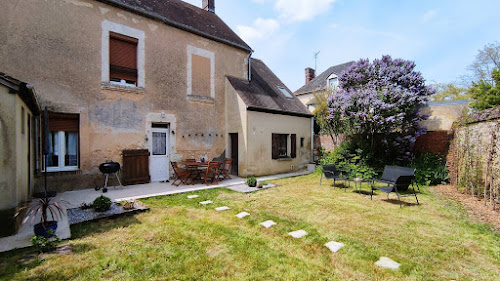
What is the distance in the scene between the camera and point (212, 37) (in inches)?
397

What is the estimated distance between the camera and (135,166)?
805cm

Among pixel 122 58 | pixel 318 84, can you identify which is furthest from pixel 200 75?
pixel 318 84

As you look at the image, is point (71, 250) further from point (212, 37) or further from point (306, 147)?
point (306, 147)

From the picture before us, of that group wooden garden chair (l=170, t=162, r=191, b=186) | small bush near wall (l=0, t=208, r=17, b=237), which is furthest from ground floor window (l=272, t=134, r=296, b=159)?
small bush near wall (l=0, t=208, r=17, b=237)

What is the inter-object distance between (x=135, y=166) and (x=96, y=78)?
10.7ft

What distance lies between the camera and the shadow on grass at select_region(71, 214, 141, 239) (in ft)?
12.9

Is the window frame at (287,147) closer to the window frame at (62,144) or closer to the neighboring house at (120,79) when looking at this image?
the neighboring house at (120,79)

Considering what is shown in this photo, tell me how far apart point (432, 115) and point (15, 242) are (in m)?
14.5

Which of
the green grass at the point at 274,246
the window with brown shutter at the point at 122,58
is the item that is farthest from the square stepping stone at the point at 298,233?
the window with brown shutter at the point at 122,58

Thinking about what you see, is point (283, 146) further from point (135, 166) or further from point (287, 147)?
point (135, 166)

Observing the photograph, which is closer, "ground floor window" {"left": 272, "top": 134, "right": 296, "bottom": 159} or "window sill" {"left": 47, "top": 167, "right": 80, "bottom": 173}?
"window sill" {"left": 47, "top": 167, "right": 80, "bottom": 173}

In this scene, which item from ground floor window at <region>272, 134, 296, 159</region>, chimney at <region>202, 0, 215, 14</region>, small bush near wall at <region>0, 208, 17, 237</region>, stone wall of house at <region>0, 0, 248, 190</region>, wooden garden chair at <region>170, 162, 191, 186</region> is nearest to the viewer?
small bush near wall at <region>0, 208, 17, 237</region>

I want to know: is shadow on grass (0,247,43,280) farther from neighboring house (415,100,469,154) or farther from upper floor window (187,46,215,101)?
neighboring house (415,100,469,154)

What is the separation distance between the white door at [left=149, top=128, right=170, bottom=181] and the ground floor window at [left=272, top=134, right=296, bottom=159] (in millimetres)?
5052
